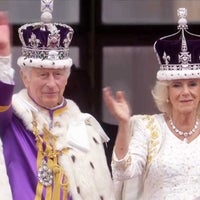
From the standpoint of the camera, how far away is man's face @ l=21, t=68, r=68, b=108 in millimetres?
3809

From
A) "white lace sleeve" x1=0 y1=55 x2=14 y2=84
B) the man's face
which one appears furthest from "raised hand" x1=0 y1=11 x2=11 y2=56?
the man's face

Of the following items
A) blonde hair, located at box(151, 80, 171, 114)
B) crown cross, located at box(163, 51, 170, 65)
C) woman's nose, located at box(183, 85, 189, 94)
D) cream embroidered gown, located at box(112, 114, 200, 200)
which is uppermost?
crown cross, located at box(163, 51, 170, 65)

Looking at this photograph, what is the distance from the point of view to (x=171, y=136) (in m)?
3.94

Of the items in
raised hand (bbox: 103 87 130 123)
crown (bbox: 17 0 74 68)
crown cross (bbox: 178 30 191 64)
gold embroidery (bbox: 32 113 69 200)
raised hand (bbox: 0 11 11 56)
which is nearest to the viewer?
raised hand (bbox: 0 11 11 56)

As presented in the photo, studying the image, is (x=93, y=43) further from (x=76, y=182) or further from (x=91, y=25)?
(x=76, y=182)

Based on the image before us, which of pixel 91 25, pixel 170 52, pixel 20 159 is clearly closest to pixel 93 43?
pixel 91 25

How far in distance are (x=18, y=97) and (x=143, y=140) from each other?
491 millimetres

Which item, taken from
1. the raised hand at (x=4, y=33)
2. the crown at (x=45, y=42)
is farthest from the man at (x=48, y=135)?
the raised hand at (x=4, y=33)

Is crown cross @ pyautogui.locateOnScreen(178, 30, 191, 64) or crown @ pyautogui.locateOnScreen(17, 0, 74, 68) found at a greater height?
crown @ pyautogui.locateOnScreen(17, 0, 74, 68)

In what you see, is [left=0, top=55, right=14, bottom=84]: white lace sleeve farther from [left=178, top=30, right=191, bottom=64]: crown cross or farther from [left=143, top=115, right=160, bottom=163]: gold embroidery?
[left=178, top=30, right=191, bottom=64]: crown cross

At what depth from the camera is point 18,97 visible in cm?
384

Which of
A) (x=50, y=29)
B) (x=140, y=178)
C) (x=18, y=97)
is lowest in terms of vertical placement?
(x=140, y=178)

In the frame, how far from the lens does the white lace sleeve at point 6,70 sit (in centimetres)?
347

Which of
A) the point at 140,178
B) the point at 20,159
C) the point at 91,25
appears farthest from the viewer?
the point at 91,25
